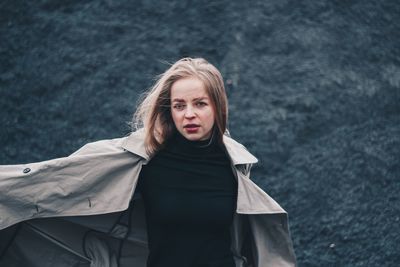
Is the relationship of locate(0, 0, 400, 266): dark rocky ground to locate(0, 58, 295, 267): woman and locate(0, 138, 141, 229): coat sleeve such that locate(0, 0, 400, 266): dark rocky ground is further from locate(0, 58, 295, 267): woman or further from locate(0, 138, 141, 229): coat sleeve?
locate(0, 138, 141, 229): coat sleeve

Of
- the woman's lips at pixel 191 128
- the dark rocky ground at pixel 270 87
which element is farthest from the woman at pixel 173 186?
the dark rocky ground at pixel 270 87

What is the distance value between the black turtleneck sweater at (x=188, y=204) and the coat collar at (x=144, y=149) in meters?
0.06

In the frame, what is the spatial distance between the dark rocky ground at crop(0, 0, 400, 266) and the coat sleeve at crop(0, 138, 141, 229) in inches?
74.4

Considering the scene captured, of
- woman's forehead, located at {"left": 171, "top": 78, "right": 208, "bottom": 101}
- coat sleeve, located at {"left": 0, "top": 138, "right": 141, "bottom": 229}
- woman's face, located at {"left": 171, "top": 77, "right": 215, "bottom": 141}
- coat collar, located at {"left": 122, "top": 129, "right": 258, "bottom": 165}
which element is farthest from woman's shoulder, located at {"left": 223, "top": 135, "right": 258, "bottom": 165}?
coat sleeve, located at {"left": 0, "top": 138, "right": 141, "bottom": 229}

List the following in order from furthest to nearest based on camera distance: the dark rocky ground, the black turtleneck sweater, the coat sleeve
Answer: the dark rocky ground < the coat sleeve < the black turtleneck sweater

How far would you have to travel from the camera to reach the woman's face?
2.50 m

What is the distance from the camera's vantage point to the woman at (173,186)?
2.51 meters

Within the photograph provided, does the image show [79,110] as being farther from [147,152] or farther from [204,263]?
[204,263]

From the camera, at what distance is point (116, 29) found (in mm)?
4645

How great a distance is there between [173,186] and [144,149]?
0.75ft

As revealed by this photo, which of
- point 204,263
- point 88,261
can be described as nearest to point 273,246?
point 204,263

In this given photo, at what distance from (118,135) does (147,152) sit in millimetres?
1958

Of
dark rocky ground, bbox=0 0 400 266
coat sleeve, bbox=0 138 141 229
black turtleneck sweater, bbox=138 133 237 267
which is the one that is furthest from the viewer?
dark rocky ground, bbox=0 0 400 266

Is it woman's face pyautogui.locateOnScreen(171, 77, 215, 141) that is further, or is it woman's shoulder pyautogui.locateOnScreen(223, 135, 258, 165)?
woman's shoulder pyautogui.locateOnScreen(223, 135, 258, 165)
